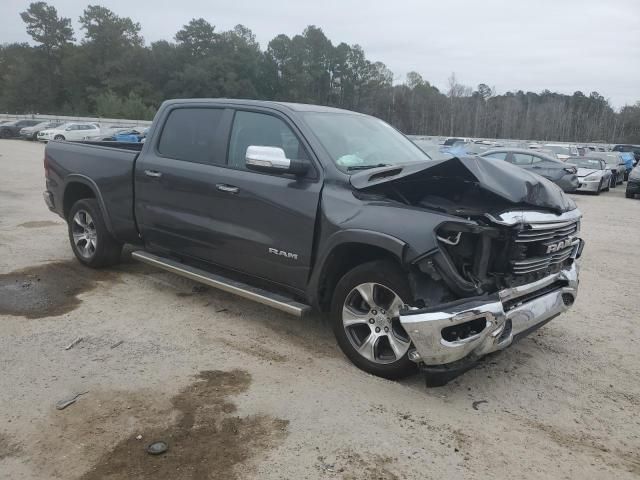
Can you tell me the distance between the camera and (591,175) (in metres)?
18.8

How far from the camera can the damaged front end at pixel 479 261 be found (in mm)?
3314

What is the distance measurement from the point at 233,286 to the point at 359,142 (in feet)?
5.36

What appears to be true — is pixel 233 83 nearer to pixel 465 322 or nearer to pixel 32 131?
pixel 32 131

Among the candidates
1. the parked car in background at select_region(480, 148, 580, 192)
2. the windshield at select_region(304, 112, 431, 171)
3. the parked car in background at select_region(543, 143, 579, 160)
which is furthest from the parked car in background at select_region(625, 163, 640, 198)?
the windshield at select_region(304, 112, 431, 171)

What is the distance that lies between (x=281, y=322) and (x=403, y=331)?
1.53 m

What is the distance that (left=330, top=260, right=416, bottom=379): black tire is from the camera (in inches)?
142

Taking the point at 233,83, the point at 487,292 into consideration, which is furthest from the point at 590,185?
the point at 233,83

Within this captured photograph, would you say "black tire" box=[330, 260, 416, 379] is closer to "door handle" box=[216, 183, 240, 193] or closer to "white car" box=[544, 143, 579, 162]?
"door handle" box=[216, 183, 240, 193]

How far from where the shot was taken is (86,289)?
18.6ft

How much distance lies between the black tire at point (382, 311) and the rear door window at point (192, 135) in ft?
5.66

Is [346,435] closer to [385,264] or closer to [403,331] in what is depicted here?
[403,331]

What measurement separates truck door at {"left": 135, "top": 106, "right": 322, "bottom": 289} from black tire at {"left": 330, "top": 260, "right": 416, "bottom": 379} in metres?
0.38

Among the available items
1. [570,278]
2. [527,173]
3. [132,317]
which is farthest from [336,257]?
[132,317]

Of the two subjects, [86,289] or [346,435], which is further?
[86,289]
